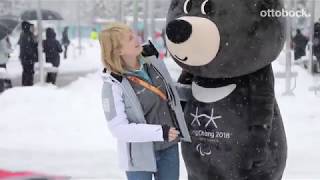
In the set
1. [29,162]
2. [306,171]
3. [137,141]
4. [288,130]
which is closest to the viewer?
[137,141]

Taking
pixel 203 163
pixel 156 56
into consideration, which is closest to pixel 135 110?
pixel 156 56

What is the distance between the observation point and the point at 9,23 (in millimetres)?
14047

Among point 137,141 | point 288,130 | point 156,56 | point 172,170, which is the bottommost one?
point 288,130

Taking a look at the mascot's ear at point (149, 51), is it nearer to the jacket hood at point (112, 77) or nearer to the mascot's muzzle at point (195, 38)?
the mascot's muzzle at point (195, 38)

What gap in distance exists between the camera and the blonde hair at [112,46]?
10.2 ft

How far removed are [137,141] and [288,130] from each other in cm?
510

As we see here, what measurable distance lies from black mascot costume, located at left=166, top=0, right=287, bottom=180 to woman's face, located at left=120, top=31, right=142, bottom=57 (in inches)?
8.1

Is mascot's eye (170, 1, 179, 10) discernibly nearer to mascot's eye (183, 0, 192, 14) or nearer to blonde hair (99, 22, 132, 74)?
mascot's eye (183, 0, 192, 14)

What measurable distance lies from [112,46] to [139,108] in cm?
38

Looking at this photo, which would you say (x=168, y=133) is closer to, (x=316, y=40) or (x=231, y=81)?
(x=231, y=81)

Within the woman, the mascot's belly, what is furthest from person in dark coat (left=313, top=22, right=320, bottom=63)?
the woman

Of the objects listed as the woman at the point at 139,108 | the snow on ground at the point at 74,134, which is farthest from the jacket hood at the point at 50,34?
the woman at the point at 139,108

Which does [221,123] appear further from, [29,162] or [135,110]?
[29,162]

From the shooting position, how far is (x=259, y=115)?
10.8 feet
